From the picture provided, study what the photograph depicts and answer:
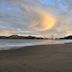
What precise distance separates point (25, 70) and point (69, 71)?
1.80 metres

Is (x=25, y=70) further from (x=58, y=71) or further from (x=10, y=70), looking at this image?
(x=58, y=71)

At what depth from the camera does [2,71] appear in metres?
6.37

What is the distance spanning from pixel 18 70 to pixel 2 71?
0.66 m

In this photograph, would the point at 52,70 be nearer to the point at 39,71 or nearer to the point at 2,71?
the point at 39,71

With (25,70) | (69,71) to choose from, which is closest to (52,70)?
(69,71)

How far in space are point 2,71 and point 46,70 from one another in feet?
5.93

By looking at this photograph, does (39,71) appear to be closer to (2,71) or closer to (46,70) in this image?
(46,70)

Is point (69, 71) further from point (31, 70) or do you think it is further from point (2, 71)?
point (2, 71)

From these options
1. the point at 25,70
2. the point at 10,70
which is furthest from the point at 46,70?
the point at 10,70

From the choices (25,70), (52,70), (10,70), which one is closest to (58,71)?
(52,70)

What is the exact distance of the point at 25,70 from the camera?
6.57 metres

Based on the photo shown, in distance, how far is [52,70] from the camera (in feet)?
21.6

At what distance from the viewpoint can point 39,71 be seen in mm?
6406

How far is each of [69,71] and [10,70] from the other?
2.42 m
